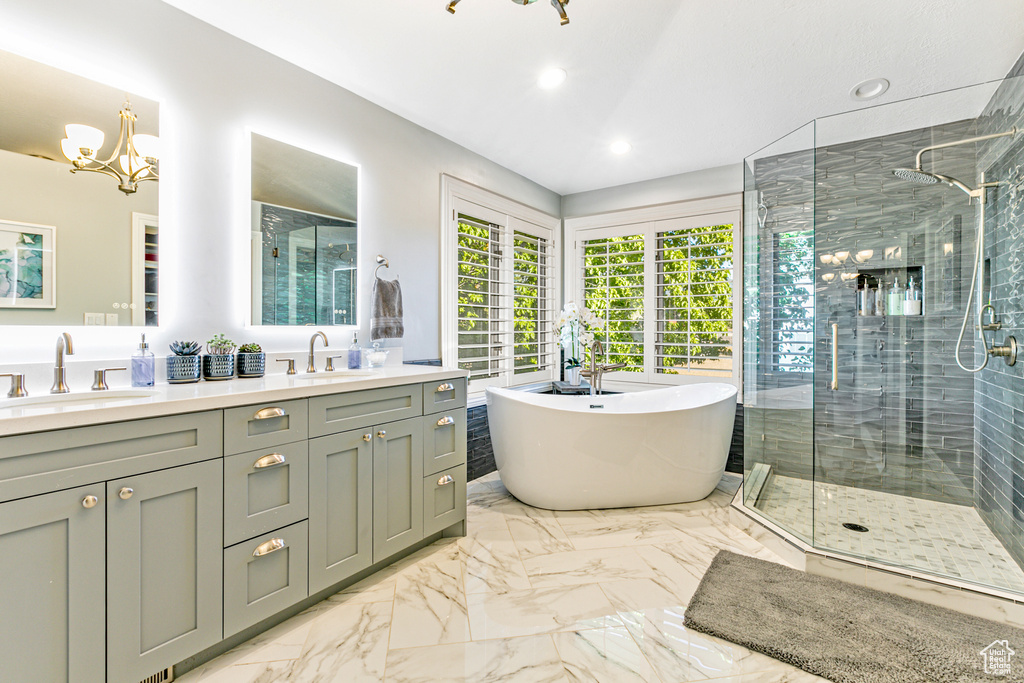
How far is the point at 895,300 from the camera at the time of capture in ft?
8.62

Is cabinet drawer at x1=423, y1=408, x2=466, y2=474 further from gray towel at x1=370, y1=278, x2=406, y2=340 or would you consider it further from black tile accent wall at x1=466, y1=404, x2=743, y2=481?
black tile accent wall at x1=466, y1=404, x2=743, y2=481

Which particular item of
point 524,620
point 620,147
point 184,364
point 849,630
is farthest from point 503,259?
point 849,630

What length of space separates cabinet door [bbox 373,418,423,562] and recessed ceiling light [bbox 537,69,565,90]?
190cm

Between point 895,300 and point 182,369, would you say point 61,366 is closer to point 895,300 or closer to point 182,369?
point 182,369

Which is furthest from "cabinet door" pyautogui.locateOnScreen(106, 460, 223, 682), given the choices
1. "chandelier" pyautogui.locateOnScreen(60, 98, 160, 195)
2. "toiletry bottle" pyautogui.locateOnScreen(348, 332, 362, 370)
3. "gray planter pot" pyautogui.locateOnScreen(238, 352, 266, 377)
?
"chandelier" pyautogui.locateOnScreen(60, 98, 160, 195)

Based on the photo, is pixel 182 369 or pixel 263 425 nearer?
pixel 263 425

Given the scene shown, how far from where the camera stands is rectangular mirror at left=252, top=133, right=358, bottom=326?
2.31 m

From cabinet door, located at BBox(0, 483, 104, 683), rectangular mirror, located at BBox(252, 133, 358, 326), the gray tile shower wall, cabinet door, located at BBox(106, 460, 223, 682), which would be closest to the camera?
cabinet door, located at BBox(0, 483, 104, 683)

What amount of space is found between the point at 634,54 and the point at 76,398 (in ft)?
8.95

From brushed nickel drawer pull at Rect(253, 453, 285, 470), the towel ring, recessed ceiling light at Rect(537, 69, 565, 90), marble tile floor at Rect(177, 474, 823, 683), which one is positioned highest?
recessed ceiling light at Rect(537, 69, 565, 90)

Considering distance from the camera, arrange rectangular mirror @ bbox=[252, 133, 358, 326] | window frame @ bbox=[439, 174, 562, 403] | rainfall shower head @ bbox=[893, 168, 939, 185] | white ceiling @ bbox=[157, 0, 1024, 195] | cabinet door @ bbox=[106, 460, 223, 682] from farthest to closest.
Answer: window frame @ bbox=[439, 174, 562, 403], rainfall shower head @ bbox=[893, 168, 939, 185], rectangular mirror @ bbox=[252, 133, 358, 326], white ceiling @ bbox=[157, 0, 1024, 195], cabinet door @ bbox=[106, 460, 223, 682]

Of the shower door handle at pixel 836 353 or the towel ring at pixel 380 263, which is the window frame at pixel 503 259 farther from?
the shower door handle at pixel 836 353

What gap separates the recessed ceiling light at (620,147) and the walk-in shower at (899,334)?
0.96 metres

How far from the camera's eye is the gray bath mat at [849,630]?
1572 mm
